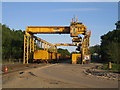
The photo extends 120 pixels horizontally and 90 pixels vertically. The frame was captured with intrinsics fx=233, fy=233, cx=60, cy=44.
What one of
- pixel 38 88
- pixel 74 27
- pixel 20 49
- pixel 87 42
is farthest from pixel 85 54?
pixel 38 88

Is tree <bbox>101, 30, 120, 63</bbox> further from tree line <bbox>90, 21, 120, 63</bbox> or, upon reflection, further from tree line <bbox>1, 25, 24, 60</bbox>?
tree line <bbox>1, 25, 24, 60</bbox>

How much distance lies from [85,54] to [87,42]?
3.31m

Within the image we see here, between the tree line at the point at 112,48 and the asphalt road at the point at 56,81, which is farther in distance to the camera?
the tree line at the point at 112,48

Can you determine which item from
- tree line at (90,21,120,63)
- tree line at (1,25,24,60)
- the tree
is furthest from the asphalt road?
tree line at (1,25,24,60)

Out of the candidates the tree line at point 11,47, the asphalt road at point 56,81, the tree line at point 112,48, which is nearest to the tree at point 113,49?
the tree line at point 112,48

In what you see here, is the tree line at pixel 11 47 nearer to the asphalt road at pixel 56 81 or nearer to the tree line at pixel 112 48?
the tree line at pixel 112 48

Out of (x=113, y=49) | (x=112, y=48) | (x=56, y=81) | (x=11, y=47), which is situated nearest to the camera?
(x=56, y=81)

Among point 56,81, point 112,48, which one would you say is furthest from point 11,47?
point 56,81

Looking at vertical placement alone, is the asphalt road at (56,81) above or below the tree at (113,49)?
below

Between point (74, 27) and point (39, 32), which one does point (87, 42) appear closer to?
point (74, 27)

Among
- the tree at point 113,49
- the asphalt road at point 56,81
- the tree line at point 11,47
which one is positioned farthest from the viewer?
the tree line at point 11,47

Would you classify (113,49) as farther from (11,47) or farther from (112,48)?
(11,47)

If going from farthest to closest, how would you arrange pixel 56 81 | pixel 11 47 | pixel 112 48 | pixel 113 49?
pixel 11 47 → pixel 112 48 → pixel 113 49 → pixel 56 81

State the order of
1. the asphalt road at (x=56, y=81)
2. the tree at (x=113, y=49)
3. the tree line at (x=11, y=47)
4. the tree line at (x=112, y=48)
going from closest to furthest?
the asphalt road at (x=56, y=81)
the tree at (x=113, y=49)
the tree line at (x=112, y=48)
the tree line at (x=11, y=47)
